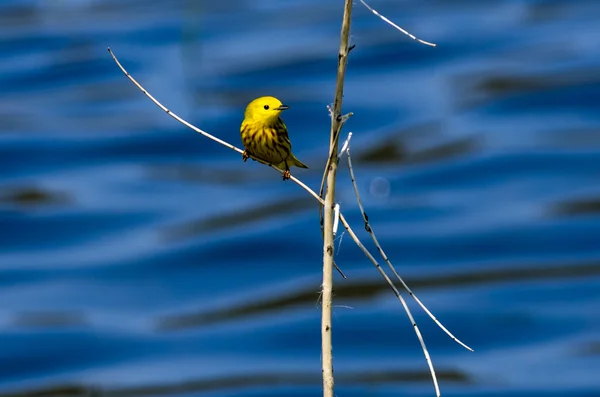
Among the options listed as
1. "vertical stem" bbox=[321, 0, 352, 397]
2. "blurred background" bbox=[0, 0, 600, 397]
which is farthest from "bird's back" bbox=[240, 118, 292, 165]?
"blurred background" bbox=[0, 0, 600, 397]

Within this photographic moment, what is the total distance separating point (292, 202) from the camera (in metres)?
20.5

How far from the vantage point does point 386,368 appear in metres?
16.7

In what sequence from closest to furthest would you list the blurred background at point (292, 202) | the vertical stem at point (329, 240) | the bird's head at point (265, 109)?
the vertical stem at point (329, 240), the bird's head at point (265, 109), the blurred background at point (292, 202)

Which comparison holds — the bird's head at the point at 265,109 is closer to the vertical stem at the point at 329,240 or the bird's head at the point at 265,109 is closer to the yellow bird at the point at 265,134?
the yellow bird at the point at 265,134

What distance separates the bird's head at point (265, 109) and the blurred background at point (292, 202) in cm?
1078

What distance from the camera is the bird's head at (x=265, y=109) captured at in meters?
5.38

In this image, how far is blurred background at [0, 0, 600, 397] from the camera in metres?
16.9

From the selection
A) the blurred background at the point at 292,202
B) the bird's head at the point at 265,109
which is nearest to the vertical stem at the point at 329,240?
the bird's head at the point at 265,109

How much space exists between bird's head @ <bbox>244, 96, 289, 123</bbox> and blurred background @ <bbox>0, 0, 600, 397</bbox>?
10.8 metres

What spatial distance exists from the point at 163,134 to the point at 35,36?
15.3 ft

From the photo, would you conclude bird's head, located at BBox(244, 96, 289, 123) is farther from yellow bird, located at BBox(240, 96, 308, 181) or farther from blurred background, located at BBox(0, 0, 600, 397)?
blurred background, located at BBox(0, 0, 600, 397)

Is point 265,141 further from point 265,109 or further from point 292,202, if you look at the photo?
point 292,202

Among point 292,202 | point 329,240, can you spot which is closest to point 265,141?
point 329,240

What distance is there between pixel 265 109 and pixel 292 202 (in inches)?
594
